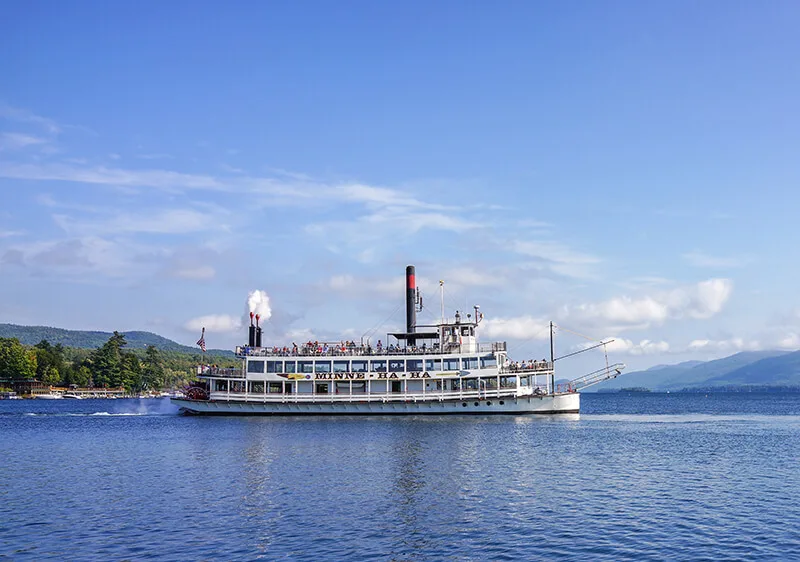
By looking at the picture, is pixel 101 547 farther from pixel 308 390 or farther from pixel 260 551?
pixel 308 390

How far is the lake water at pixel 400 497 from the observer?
2533cm

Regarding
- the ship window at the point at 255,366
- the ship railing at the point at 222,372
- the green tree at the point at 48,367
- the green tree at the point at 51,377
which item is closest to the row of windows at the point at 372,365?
the ship window at the point at 255,366

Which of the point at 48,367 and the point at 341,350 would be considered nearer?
Result: the point at 341,350

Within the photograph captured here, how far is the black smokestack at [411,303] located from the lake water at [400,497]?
29816 mm

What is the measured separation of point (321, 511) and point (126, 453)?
2548 cm

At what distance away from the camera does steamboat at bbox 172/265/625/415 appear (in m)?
81.8

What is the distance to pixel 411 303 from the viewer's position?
91562 mm

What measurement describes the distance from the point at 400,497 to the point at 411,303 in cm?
5841

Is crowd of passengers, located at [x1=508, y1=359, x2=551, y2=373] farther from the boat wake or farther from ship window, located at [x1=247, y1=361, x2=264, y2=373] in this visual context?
ship window, located at [x1=247, y1=361, x2=264, y2=373]

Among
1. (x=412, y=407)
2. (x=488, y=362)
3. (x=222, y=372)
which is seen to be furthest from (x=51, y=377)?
(x=488, y=362)

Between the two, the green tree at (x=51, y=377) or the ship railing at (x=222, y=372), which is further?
the green tree at (x=51, y=377)

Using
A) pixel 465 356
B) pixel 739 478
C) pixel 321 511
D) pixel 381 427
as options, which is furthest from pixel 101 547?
pixel 465 356

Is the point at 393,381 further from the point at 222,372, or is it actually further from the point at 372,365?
the point at 222,372

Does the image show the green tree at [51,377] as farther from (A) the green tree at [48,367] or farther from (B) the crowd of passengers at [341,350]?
(B) the crowd of passengers at [341,350]
